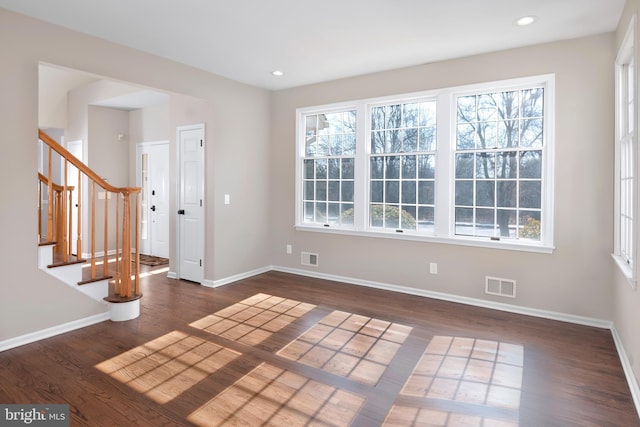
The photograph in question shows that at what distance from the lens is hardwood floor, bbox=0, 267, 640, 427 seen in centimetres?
222

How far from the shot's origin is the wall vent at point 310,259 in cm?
542

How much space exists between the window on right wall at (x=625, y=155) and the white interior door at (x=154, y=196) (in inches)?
250

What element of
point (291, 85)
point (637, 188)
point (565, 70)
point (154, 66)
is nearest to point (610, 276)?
point (637, 188)

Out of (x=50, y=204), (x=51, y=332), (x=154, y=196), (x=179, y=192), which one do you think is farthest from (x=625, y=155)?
(x=154, y=196)

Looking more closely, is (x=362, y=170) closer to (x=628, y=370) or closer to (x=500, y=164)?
(x=500, y=164)

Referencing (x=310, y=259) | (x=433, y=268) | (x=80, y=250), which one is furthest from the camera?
(x=310, y=259)

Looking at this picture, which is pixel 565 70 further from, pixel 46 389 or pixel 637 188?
pixel 46 389

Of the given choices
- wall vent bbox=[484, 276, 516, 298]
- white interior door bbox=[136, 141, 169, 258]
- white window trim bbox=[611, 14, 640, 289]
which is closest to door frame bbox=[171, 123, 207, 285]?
white interior door bbox=[136, 141, 169, 258]

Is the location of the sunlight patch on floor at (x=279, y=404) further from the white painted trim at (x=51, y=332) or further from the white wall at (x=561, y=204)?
the white wall at (x=561, y=204)

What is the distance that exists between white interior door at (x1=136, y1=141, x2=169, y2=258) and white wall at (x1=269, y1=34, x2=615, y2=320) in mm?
4014

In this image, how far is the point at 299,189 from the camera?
553 centimetres

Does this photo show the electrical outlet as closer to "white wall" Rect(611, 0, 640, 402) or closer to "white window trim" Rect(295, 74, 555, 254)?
"white window trim" Rect(295, 74, 555, 254)

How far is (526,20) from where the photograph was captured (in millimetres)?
3219

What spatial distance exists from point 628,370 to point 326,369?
83.0 inches
